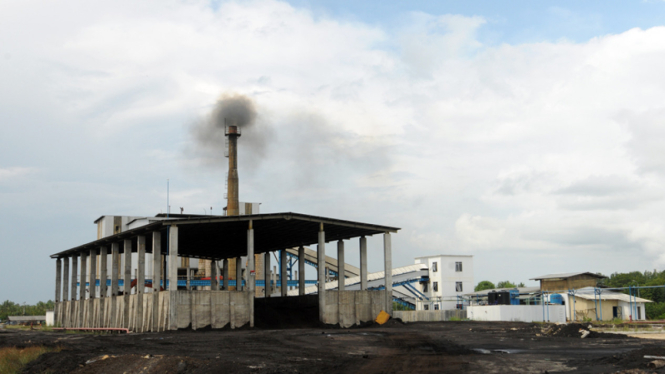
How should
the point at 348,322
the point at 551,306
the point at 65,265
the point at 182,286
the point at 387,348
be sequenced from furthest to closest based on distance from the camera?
the point at 182,286, the point at 65,265, the point at 551,306, the point at 348,322, the point at 387,348

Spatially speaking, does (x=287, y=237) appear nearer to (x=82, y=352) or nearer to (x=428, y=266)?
(x=82, y=352)

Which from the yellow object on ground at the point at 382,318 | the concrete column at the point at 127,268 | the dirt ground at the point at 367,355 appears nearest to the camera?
the dirt ground at the point at 367,355

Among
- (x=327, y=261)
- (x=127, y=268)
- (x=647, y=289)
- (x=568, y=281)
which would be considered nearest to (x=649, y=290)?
(x=647, y=289)

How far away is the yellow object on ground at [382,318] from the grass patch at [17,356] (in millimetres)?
22316

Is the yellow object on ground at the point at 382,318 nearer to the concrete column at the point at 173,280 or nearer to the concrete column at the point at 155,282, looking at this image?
the concrete column at the point at 173,280

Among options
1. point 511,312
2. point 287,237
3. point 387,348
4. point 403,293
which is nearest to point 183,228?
point 287,237

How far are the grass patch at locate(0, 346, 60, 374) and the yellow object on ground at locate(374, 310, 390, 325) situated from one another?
22316 millimetres

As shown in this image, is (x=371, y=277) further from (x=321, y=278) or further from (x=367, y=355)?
(x=367, y=355)

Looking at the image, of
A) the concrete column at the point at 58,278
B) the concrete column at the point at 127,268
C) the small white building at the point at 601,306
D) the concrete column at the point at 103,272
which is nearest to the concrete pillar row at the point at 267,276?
the concrete column at the point at 103,272

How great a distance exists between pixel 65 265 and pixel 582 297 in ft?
168

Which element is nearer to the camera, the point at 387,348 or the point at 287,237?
the point at 387,348

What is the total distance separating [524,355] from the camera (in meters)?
19.6

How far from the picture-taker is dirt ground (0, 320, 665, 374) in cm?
1651

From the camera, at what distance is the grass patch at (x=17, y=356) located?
21359mm
